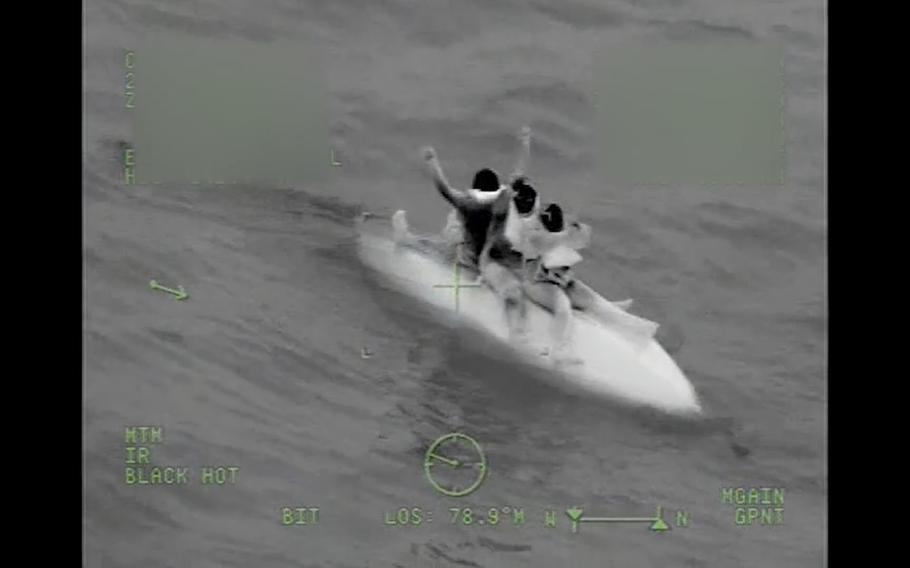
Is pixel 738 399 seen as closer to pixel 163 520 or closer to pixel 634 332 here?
pixel 634 332

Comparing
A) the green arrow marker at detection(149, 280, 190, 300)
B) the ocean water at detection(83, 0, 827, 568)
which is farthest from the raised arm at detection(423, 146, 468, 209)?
the green arrow marker at detection(149, 280, 190, 300)

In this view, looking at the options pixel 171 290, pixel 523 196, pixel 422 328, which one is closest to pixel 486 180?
pixel 523 196

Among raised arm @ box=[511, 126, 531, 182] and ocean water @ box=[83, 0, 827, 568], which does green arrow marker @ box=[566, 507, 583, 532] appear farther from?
raised arm @ box=[511, 126, 531, 182]

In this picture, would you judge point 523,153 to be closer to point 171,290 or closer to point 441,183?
point 441,183

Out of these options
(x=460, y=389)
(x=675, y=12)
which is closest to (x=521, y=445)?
(x=460, y=389)

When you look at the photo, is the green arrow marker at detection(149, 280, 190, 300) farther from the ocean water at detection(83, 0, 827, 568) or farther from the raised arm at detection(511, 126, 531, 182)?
the raised arm at detection(511, 126, 531, 182)

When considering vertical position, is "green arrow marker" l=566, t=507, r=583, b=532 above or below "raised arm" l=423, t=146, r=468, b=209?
below
